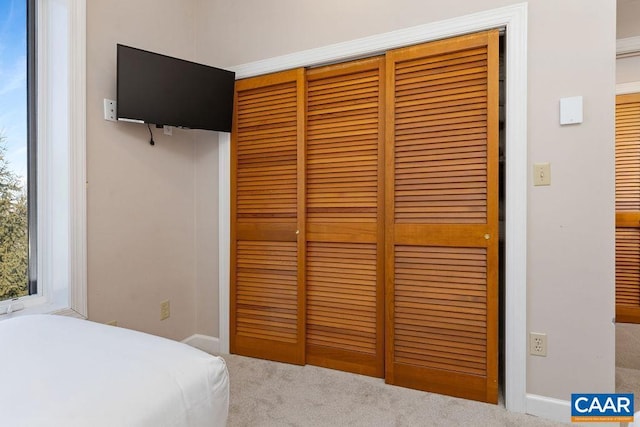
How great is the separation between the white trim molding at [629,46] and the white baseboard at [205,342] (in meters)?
3.53

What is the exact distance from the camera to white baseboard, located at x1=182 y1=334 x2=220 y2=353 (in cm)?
245

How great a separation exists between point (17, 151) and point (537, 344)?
2.82 meters

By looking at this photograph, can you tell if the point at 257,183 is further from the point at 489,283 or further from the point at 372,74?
the point at 489,283

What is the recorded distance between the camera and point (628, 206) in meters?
2.56

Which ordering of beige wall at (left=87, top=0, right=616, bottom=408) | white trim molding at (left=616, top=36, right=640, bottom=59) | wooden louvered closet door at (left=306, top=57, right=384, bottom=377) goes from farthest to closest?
white trim molding at (left=616, top=36, right=640, bottom=59) < wooden louvered closet door at (left=306, top=57, right=384, bottom=377) < beige wall at (left=87, top=0, right=616, bottom=408)

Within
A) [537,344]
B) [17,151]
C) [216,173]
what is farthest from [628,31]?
[17,151]

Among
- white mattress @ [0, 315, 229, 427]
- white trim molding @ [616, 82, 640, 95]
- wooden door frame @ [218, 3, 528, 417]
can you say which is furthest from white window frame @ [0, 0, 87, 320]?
white trim molding @ [616, 82, 640, 95]

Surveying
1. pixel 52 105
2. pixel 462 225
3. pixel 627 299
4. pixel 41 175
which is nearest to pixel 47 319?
pixel 41 175

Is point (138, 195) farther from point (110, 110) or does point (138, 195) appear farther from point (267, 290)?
point (267, 290)

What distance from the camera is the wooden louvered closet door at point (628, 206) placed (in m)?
2.51

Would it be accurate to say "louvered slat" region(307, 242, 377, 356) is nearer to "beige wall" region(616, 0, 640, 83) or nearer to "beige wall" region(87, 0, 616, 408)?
"beige wall" region(87, 0, 616, 408)

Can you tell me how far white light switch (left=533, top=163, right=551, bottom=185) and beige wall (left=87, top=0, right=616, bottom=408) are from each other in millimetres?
30

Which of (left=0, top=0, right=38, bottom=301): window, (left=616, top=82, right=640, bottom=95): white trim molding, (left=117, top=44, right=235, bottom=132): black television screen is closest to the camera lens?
(left=0, top=0, right=38, bottom=301): window

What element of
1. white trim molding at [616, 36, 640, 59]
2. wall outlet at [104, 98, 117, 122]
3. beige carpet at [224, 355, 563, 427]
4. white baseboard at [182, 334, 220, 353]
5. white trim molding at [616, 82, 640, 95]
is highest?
white trim molding at [616, 36, 640, 59]
